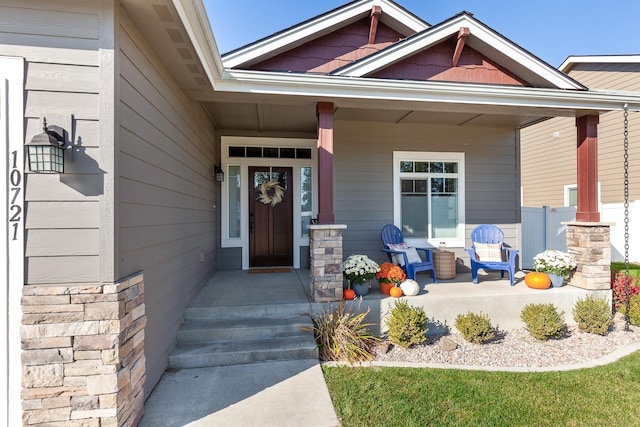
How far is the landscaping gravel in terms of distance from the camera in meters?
3.13

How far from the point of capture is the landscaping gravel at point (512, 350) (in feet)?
10.3

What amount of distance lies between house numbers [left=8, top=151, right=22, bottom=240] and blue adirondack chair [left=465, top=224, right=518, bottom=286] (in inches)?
195

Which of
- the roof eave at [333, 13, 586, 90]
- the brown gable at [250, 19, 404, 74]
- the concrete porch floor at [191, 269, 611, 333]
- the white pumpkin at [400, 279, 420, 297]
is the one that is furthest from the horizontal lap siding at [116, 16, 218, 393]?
the roof eave at [333, 13, 586, 90]

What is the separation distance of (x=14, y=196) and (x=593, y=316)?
18.5ft

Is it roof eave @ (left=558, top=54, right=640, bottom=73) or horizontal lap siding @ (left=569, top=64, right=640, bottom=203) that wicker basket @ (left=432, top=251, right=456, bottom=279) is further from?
roof eave @ (left=558, top=54, right=640, bottom=73)

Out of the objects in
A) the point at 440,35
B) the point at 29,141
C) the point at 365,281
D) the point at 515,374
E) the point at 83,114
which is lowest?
the point at 515,374

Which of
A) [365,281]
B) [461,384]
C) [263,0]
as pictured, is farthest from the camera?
[263,0]

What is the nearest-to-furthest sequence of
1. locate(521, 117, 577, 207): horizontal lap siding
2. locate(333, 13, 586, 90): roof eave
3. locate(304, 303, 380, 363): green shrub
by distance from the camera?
1. locate(304, 303, 380, 363): green shrub
2. locate(333, 13, 586, 90): roof eave
3. locate(521, 117, 577, 207): horizontal lap siding

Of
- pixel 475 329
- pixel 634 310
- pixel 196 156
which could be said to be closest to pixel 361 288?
pixel 475 329

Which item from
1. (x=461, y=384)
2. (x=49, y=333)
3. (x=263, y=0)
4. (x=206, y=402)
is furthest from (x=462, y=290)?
(x=263, y=0)

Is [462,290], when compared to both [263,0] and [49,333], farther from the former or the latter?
[263,0]

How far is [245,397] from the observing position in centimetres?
245

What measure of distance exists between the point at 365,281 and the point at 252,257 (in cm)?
251

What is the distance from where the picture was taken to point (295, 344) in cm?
312
